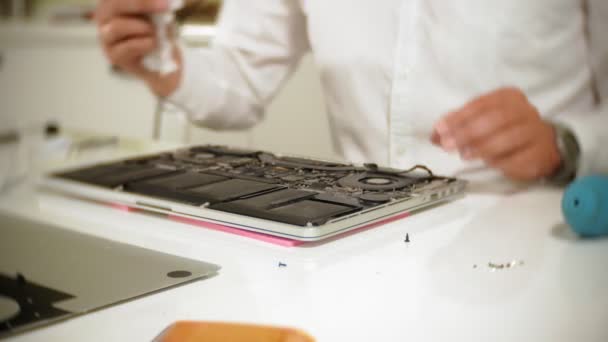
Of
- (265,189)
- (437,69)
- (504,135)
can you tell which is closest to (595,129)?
(504,135)

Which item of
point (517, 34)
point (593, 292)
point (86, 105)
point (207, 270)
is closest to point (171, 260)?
point (207, 270)

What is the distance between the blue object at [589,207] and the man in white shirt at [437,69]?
15 centimetres

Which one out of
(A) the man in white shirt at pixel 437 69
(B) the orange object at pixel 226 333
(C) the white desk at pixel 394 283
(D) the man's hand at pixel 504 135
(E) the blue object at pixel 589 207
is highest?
(A) the man in white shirt at pixel 437 69

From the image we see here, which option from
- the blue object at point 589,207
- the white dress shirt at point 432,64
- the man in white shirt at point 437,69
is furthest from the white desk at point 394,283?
the white dress shirt at point 432,64

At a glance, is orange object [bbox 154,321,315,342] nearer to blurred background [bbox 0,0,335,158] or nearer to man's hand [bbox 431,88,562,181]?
man's hand [bbox 431,88,562,181]

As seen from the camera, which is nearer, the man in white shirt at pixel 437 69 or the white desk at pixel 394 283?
the white desk at pixel 394 283

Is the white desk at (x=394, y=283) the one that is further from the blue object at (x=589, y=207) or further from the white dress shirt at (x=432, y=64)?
the white dress shirt at (x=432, y=64)

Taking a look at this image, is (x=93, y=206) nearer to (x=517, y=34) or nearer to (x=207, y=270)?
(x=207, y=270)

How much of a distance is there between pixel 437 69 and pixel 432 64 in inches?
0.4

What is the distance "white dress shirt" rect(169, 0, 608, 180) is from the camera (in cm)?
94

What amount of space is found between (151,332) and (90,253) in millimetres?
176

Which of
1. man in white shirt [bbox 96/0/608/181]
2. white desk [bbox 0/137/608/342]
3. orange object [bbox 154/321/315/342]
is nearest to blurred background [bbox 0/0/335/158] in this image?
man in white shirt [bbox 96/0/608/181]

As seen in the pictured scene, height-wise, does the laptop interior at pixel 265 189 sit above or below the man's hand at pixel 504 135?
below

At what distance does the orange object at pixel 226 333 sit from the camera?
1.32ft
